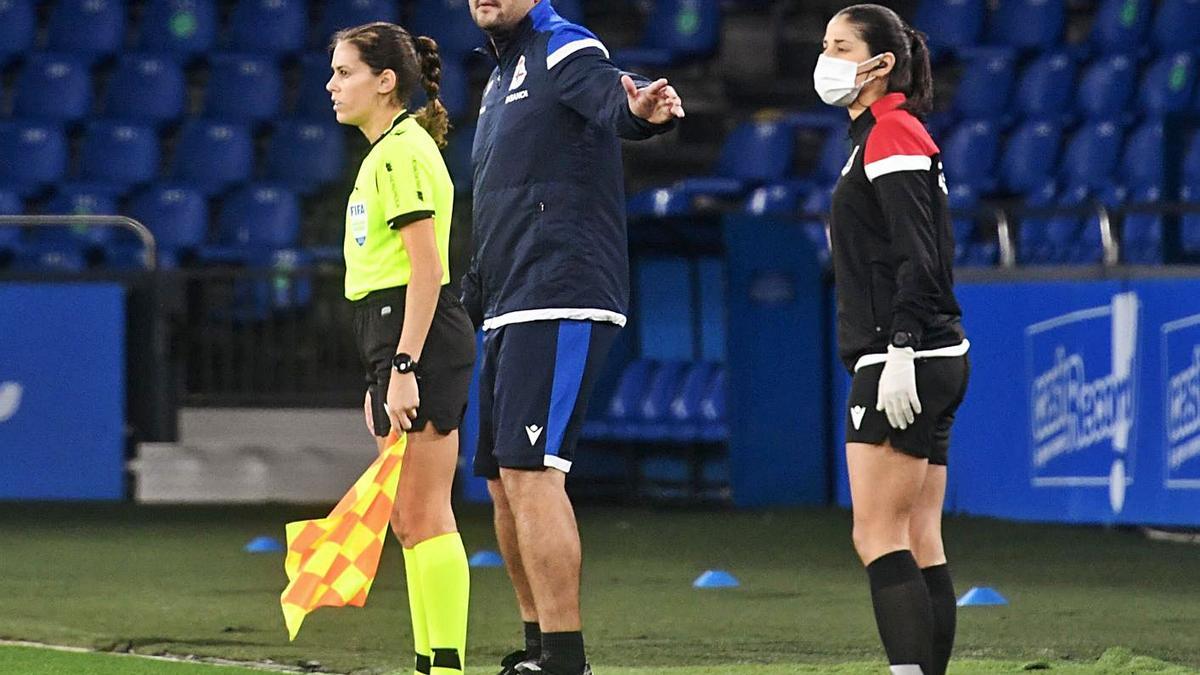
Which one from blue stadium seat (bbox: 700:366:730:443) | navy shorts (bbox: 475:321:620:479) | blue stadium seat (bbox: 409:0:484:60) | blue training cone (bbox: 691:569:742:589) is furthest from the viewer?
blue stadium seat (bbox: 409:0:484:60)

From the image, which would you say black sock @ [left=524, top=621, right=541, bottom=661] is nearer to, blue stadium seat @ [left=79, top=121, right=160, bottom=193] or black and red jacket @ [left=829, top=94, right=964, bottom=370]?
black and red jacket @ [left=829, top=94, right=964, bottom=370]

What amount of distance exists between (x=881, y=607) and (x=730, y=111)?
12068 millimetres

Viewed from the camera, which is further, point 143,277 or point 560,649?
point 143,277

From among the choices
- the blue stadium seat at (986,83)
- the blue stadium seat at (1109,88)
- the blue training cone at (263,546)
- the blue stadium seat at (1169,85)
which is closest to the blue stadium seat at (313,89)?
the blue stadium seat at (986,83)

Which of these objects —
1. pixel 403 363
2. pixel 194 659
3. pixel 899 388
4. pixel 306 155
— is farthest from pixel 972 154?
pixel 899 388

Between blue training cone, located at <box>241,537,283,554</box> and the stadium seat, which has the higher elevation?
the stadium seat

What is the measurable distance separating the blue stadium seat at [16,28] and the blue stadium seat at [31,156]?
37.0 inches

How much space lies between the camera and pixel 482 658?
23.1 ft

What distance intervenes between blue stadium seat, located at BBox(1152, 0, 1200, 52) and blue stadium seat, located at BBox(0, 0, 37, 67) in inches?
351

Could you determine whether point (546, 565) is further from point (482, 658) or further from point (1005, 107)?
point (1005, 107)

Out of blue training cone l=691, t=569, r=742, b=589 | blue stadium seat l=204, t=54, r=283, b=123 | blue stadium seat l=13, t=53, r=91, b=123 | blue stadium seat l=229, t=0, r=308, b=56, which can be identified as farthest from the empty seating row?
blue stadium seat l=13, t=53, r=91, b=123

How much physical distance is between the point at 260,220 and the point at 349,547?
10.7 m

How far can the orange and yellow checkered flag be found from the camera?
18.5ft

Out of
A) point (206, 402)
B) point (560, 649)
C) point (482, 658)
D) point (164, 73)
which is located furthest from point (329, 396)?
point (560, 649)
